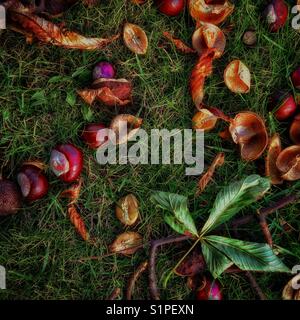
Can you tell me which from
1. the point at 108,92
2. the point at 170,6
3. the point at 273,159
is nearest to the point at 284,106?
the point at 273,159

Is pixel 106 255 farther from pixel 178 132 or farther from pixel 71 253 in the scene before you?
pixel 178 132

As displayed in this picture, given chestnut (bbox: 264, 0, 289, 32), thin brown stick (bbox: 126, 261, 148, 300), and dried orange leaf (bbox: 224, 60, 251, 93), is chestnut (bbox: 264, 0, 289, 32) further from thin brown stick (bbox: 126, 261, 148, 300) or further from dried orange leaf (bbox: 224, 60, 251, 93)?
thin brown stick (bbox: 126, 261, 148, 300)

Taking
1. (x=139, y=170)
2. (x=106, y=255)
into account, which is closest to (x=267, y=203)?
(x=139, y=170)

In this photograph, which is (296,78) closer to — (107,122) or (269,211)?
(269,211)

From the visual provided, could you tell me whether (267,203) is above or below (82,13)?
below

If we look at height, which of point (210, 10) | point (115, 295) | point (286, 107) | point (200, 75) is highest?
point (210, 10)
